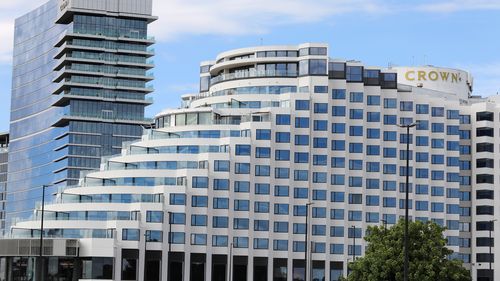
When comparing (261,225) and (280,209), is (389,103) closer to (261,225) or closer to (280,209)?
(280,209)

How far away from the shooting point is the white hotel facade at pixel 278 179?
16525 cm

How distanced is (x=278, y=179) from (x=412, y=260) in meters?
65.4

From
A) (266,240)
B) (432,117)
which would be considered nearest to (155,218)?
(266,240)

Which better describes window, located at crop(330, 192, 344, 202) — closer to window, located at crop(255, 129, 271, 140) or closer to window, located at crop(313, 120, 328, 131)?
window, located at crop(313, 120, 328, 131)

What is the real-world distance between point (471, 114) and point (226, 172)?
50.6 metres

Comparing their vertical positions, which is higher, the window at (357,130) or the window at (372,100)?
the window at (372,100)

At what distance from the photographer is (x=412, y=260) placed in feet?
374

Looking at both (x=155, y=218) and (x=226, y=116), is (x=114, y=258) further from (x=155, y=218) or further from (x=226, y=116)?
(x=226, y=116)

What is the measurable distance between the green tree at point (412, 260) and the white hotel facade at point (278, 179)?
5161 centimetres

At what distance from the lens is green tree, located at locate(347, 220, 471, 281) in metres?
113

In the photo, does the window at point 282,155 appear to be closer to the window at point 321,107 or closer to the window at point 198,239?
the window at point 321,107

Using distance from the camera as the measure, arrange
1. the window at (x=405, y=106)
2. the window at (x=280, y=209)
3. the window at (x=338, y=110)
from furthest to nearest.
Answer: the window at (x=405, y=106)
the window at (x=338, y=110)
the window at (x=280, y=209)

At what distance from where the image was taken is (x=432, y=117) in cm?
19162

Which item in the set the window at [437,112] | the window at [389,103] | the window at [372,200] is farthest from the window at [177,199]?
the window at [437,112]
